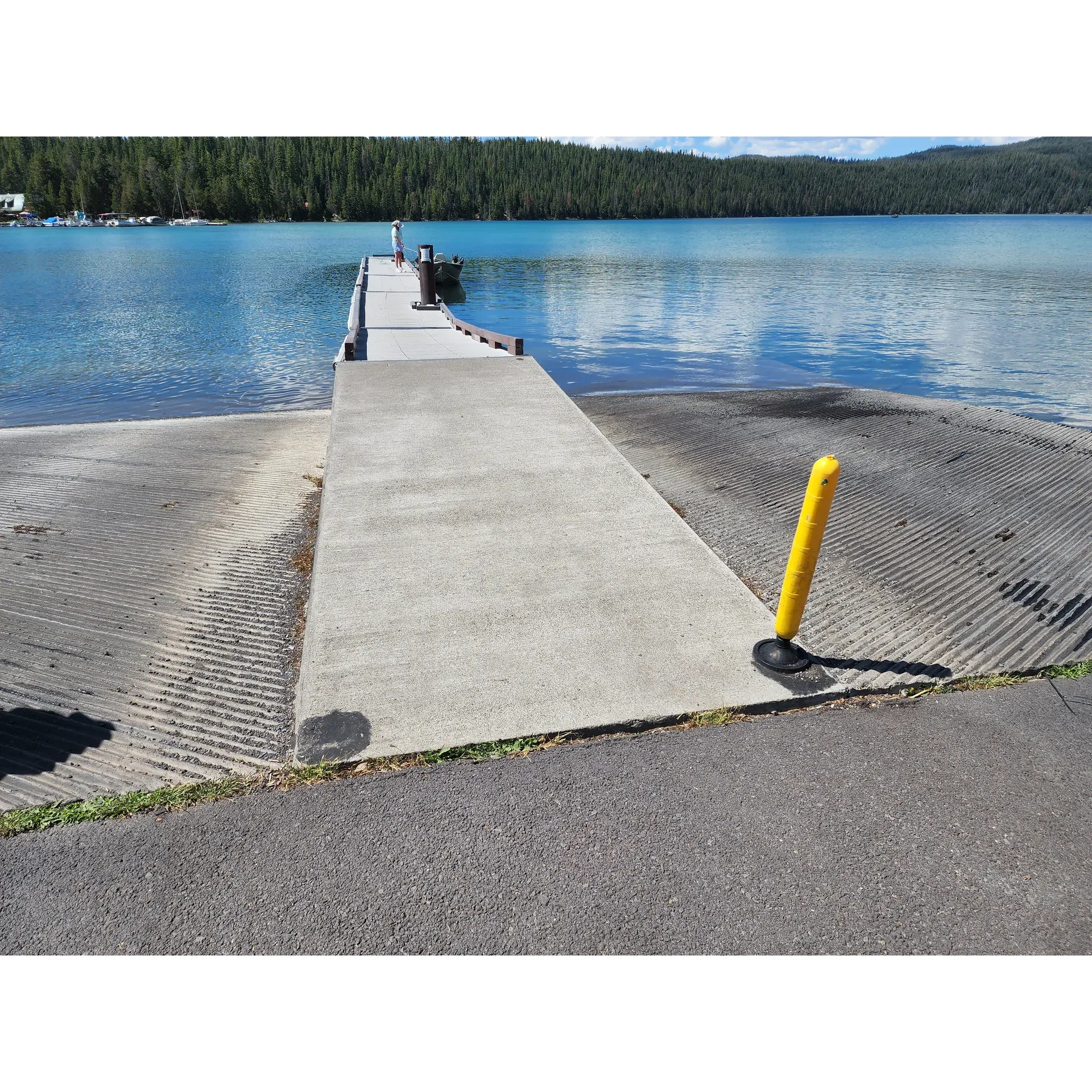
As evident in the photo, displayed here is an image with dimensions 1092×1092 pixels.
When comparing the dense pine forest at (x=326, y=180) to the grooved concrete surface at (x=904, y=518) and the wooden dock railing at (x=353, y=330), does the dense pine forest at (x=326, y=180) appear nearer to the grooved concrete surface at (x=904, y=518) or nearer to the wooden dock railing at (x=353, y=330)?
the wooden dock railing at (x=353, y=330)

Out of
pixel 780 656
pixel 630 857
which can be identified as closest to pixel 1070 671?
pixel 780 656

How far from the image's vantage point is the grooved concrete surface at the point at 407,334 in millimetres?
14562

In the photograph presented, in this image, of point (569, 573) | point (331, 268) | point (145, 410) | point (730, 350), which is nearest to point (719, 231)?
point (331, 268)

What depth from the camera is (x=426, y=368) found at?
12.4 m

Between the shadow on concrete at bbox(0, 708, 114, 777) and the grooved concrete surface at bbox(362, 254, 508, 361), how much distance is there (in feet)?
33.0

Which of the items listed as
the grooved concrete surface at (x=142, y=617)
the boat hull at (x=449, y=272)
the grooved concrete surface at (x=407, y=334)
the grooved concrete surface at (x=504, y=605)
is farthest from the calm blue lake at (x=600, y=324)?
the grooved concrete surface at (x=504, y=605)

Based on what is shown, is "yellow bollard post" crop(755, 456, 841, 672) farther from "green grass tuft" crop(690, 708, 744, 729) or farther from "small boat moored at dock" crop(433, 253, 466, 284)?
→ "small boat moored at dock" crop(433, 253, 466, 284)

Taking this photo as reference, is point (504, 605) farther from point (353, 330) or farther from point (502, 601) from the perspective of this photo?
point (353, 330)

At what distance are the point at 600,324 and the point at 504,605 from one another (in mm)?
26072

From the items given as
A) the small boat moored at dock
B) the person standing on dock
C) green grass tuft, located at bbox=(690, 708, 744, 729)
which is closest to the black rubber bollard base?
green grass tuft, located at bbox=(690, 708, 744, 729)

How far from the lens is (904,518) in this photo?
7.62m

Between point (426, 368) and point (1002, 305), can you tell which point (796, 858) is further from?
point (1002, 305)

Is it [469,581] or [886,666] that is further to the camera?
[469,581]

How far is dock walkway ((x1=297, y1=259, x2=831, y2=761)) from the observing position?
4.16 meters
